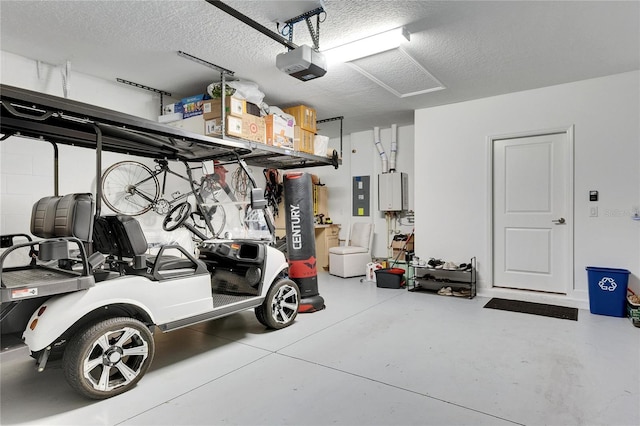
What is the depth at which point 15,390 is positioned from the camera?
2.45 meters

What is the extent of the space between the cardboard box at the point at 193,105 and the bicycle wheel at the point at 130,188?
94 centimetres

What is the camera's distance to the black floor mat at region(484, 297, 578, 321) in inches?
167

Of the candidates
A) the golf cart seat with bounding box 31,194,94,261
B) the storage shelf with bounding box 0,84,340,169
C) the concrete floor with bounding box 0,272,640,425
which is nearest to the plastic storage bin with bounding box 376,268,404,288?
the concrete floor with bounding box 0,272,640,425

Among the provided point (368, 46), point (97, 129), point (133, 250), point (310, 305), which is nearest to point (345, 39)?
point (368, 46)


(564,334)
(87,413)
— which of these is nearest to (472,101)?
(564,334)

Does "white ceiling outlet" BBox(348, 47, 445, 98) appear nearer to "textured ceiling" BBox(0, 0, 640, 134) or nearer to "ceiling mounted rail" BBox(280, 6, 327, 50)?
"textured ceiling" BBox(0, 0, 640, 134)

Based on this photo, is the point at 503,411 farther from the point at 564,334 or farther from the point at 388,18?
the point at 388,18

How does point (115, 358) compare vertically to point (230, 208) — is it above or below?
below

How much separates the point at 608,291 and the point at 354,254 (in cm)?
384

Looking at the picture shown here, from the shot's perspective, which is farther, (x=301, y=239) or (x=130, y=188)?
(x=130, y=188)

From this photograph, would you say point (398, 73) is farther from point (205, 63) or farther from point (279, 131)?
point (205, 63)

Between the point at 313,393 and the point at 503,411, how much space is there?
1.20 meters

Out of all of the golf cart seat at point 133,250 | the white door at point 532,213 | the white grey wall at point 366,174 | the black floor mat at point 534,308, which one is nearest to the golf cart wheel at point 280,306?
the golf cart seat at point 133,250

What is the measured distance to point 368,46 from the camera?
11.8 ft
